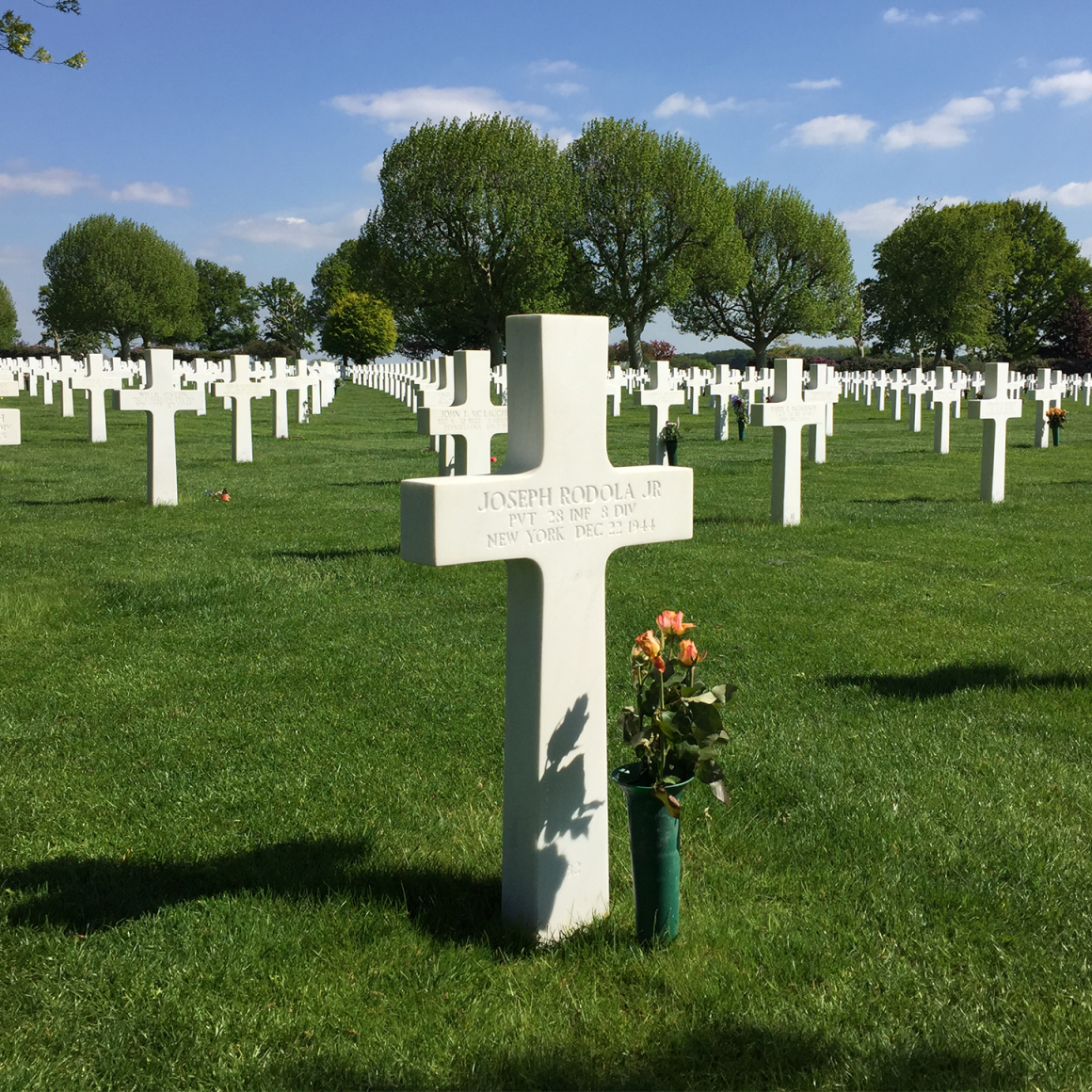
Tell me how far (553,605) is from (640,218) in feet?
145

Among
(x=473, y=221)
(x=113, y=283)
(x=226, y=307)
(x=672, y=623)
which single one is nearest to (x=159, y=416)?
(x=672, y=623)

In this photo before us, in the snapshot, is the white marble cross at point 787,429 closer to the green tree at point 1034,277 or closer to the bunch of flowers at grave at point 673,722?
the bunch of flowers at grave at point 673,722

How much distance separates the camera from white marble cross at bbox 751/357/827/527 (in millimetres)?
11852

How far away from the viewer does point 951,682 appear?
611cm

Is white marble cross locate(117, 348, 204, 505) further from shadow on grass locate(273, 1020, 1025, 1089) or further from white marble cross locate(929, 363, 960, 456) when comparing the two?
white marble cross locate(929, 363, 960, 456)

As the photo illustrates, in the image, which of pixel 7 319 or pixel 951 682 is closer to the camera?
pixel 951 682

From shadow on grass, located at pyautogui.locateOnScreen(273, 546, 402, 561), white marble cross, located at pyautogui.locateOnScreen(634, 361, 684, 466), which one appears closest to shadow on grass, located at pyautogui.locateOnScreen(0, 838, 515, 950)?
shadow on grass, located at pyautogui.locateOnScreen(273, 546, 402, 561)

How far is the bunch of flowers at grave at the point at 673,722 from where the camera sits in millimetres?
3248

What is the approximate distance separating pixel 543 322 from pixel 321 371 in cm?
3858

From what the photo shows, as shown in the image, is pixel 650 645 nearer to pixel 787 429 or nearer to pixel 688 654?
pixel 688 654

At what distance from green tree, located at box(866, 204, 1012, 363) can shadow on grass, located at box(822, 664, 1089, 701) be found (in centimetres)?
5493

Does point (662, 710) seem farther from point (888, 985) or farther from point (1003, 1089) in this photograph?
point (1003, 1089)

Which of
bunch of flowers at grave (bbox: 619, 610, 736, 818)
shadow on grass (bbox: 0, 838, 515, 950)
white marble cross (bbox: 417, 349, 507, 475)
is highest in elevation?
white marble cross (bbox: 417, 349, 507, 475)

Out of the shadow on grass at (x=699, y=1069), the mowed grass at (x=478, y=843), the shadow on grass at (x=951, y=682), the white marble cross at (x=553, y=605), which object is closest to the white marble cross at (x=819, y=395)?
the mowed grass at (x=478, y=843)
